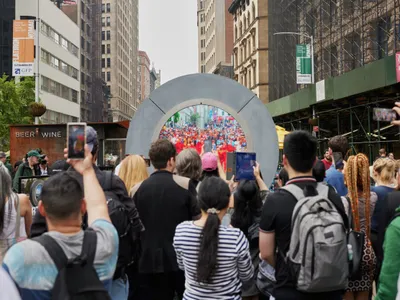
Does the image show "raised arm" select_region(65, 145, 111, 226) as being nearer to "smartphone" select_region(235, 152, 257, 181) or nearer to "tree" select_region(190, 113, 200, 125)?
"smartphone" select_region(235, 152, 257, 181)

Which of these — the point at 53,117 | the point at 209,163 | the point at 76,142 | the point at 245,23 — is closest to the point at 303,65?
the point at 209,163

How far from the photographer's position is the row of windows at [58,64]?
53344 millimetres

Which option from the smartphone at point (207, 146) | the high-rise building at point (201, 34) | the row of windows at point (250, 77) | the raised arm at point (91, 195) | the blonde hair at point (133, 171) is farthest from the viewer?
the high-rise building at point (201, 34)

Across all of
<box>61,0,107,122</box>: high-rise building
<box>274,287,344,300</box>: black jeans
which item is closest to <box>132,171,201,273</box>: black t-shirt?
<box>274,287,344,300</box>: black jeans

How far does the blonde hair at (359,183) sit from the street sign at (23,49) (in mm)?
26447

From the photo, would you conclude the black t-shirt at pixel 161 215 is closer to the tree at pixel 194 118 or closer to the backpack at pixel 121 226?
the backpack at pixel 121 226

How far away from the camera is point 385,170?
504cm

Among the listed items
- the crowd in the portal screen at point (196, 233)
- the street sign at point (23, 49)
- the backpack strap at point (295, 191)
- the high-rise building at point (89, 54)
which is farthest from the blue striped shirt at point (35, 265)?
the high-rise building at point (89, 54)

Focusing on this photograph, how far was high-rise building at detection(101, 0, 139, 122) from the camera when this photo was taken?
367ft

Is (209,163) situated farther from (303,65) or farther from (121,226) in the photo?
(303,65)

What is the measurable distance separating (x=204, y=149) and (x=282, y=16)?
28631 mm

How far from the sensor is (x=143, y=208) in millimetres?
4379

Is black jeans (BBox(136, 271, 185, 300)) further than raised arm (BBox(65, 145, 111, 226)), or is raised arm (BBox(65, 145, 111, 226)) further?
black jeans (BBox(136, 271, 185, 300))

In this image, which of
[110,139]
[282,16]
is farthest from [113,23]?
[110,139]
